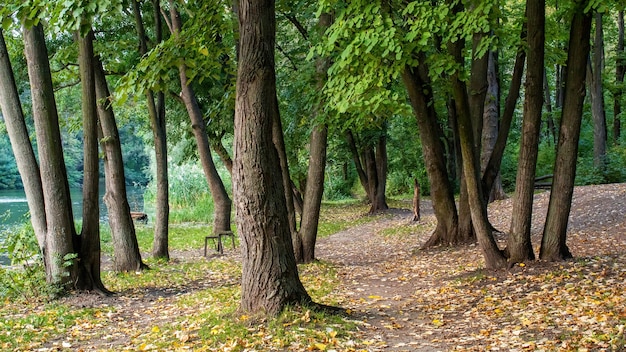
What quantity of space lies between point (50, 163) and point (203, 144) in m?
6.26

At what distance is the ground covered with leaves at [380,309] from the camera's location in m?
5.63

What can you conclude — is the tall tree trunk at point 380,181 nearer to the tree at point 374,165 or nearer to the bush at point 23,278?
the tree at point 374,165

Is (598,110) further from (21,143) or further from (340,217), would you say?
(21,143)

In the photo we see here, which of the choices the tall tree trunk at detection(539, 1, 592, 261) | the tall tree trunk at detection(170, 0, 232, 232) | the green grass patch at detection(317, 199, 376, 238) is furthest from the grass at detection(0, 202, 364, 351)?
the green grass patch at detection(317, 199, 376, 238)

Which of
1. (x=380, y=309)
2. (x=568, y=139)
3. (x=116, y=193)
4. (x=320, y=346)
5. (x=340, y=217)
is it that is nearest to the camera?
(x=320, y=346)

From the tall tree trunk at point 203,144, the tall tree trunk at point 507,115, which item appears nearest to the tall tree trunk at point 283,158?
the tall tree trunk at point 203,144

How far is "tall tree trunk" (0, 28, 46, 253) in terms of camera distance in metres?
8.88

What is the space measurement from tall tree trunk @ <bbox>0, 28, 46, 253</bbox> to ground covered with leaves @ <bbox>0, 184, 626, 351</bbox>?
124 centimetres

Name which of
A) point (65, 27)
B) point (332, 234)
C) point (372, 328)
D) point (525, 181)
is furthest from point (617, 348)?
point (332, 234)

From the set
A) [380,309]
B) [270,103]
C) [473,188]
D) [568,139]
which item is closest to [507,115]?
[473,188]

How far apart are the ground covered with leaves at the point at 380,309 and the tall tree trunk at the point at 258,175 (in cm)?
32

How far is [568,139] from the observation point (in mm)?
8383

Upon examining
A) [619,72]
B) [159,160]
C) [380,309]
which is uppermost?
[619,72]

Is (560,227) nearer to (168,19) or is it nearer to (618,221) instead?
(618,221)
